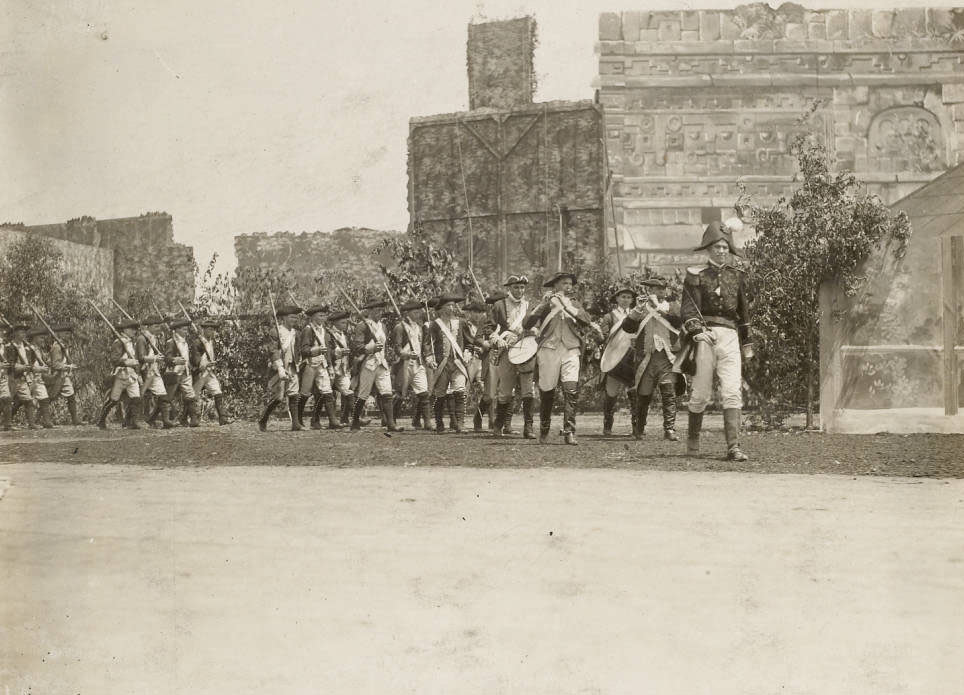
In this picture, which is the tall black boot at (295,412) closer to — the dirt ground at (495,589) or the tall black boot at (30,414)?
the tall black boot at (30,414)

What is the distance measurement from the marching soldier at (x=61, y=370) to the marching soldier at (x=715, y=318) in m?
11.2

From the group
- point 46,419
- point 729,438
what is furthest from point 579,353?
point 46,419

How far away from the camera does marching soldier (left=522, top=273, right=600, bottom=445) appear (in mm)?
11398

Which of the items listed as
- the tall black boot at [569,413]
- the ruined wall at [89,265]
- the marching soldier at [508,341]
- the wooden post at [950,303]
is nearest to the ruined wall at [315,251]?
the ruined wall at [89,265]

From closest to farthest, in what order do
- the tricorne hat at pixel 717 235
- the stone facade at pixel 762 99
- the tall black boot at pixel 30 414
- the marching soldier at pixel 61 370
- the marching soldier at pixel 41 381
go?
the tricorne hat at pixel 717 235, the tall black boot at pixel 30 414, the marching soldier at pixel 41 381, the marching soldier at pixel 61 370, the stone facade at pixel 762 99

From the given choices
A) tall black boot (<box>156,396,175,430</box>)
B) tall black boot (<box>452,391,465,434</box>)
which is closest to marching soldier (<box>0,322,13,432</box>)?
tall black boot (<box>156,396,175,430</box>)

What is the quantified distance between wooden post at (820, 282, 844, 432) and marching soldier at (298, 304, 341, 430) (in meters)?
6.52

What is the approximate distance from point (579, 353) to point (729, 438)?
2551 mm

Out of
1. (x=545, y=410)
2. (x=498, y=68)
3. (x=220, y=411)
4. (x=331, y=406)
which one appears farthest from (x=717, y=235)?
(x=498, y=68)

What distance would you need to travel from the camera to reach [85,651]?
210 inches

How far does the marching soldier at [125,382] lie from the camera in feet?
54.2

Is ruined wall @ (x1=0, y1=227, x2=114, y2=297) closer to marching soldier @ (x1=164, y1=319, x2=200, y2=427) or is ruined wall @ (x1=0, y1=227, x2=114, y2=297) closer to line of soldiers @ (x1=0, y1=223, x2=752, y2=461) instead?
line of soldiers @ (x1=0, y1=223, x2=752, y2=461)

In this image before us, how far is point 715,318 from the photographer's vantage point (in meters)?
9.70

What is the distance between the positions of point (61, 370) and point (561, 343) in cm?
928
